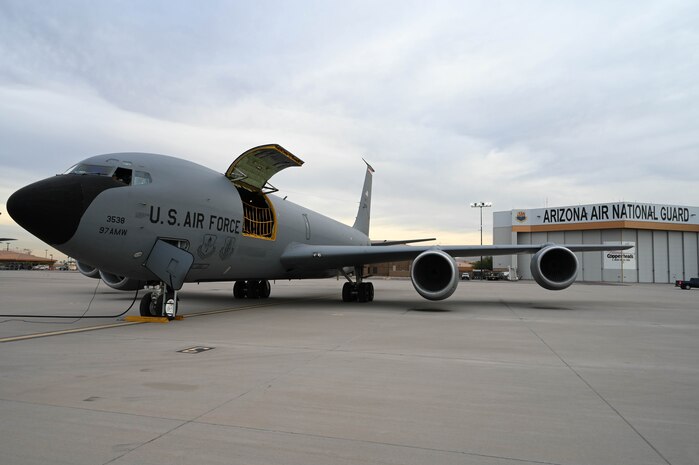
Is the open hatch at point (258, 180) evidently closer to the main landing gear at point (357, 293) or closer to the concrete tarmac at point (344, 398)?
the main landing gear at point (357, 293)

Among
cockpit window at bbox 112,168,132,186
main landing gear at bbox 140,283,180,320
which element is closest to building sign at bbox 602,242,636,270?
main landing gear at bbox 140,283,180,320

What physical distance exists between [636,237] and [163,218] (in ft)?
169

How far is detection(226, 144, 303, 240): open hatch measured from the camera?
10.9 m

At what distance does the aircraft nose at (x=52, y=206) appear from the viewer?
7.31 metres

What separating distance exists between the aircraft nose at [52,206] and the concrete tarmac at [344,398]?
1.71 m

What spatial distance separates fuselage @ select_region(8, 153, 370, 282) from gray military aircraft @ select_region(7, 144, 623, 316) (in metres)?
0.02

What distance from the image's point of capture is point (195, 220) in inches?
383

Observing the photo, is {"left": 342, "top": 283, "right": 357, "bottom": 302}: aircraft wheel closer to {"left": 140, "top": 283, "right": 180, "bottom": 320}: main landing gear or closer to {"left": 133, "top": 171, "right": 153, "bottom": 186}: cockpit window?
{"left": 140, "top": 283, "right": 180, "bottom": 320}: main landing gear

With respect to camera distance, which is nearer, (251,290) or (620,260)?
(251,290)

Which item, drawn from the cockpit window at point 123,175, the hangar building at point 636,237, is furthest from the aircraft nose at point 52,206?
the hangar building at point 636,237

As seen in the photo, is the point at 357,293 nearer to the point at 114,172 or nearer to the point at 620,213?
the point at 114,172

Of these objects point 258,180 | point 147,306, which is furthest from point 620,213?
point 147,306

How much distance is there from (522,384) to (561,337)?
149 inches

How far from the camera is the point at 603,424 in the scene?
327cm
